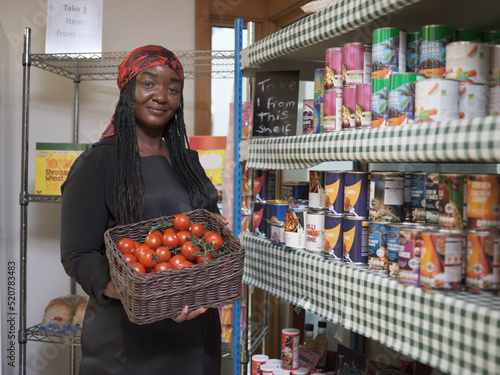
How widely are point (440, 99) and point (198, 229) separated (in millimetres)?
796

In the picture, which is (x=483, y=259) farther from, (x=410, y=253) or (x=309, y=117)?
(x=309, y=117)

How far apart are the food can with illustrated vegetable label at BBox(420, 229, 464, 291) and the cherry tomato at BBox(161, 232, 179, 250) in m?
0.72

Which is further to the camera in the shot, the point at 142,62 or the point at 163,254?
the point at 142,62

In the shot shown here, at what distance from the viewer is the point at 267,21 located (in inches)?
136

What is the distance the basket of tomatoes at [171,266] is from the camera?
1.39 meters

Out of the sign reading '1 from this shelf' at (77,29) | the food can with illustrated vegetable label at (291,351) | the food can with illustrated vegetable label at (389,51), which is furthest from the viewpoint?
the sign reading '1 from this shelf' at (77,29)

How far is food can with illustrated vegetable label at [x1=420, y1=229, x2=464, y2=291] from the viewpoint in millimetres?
1183

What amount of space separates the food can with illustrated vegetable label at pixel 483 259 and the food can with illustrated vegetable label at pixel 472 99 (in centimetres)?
27

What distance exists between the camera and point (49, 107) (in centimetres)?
346

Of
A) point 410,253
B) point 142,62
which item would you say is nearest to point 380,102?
point 410,253

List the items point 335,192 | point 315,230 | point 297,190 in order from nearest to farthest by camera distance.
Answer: point 335,192 < point 315,230 < point 297,190

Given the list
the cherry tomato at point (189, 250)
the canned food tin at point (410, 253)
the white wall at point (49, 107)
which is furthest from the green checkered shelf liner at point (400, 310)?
the white wall at point (49, 107)

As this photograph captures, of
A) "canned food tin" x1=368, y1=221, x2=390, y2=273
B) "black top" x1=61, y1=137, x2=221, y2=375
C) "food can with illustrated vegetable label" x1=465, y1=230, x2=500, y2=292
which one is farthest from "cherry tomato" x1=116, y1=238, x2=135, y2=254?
"food can with illustrated vegetable label" x1=465, y1=230, x2=500, y2=292

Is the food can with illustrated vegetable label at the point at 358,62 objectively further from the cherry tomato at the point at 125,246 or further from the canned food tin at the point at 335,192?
the cherry tomato at the point at 125,246
